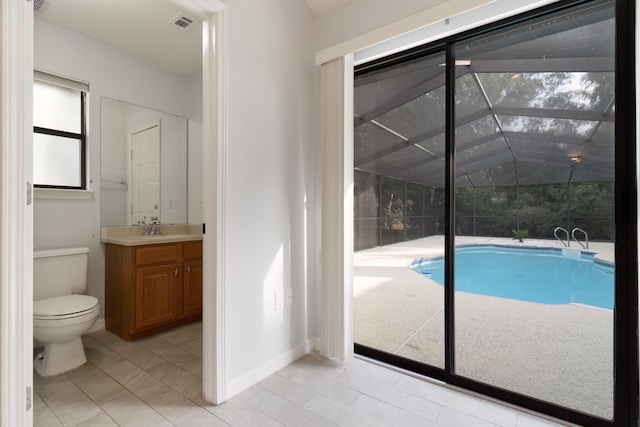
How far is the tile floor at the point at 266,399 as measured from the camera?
1591 mm

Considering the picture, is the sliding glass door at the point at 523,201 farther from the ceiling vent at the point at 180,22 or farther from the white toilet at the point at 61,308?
the white toilet at the point at 61,308

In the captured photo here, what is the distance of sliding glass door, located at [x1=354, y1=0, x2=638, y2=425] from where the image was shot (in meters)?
1.55

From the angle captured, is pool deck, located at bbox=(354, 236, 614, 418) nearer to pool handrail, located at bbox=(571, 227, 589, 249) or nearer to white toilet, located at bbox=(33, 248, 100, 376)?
pool handrail, located at bbox=(571, 227, 589, 249)

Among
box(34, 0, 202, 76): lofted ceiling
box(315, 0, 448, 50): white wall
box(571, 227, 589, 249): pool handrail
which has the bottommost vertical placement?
box(571, 227, 589, 249): pool handrail

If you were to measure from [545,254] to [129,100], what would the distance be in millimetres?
3604

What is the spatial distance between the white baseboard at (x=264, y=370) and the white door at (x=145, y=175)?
1.99 m

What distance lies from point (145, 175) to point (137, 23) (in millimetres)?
1340

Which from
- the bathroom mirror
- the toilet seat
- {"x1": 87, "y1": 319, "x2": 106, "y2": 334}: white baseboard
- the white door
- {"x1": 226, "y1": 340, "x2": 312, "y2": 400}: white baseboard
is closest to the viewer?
{"x1": 226, "y1": 340, "x2": 312, "y2": 400}: white baseboard

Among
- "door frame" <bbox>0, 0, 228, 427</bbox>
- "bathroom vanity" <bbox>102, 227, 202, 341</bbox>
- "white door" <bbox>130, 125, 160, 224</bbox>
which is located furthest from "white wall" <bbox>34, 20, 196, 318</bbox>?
"door frame" <bbox>0, 0, 228, 427</bbox>

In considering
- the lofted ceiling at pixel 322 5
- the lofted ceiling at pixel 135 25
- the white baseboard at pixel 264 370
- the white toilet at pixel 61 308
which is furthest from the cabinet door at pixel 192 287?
the lofted ceiling at pixel 322 5

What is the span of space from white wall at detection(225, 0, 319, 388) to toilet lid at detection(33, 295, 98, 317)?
1.14m

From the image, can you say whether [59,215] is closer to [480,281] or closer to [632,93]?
[480,281]

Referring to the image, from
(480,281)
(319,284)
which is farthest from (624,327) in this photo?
(319,284)

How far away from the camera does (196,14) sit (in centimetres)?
173
